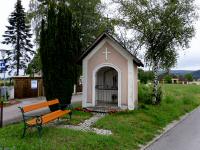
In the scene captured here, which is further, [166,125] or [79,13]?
[79,13]

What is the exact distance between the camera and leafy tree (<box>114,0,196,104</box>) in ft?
62.6

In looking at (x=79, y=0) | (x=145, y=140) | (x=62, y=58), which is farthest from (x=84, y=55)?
(x=79, y=0)

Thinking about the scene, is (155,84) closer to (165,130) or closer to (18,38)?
(165,130)

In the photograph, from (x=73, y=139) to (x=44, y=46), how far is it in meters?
7.26

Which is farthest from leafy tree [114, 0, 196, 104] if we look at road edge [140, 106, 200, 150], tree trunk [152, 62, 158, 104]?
road edge [140, 106, 200, 150]

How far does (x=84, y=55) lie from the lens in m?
17.0

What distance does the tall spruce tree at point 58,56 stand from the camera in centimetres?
1551

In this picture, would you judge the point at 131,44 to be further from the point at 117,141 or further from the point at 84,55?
the point at 117,141

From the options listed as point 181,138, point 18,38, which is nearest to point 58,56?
point 181,138

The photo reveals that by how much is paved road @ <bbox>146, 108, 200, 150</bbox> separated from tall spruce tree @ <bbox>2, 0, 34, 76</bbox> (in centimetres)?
3250

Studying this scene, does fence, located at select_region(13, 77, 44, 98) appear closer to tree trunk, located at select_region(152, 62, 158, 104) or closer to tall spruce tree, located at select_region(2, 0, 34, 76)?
tree trunk, located at select_region(152, 62, 158, 104)

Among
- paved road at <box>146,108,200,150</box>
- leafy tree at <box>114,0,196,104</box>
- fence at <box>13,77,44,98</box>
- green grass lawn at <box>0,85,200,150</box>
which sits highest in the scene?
leafy tree at <box>114,0,196,104</box>

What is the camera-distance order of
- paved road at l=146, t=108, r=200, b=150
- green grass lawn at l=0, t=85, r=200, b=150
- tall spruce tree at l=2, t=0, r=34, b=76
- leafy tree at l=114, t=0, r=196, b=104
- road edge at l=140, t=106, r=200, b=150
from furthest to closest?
1. tall spruce tree at l=2, t=0, r=34, b=76
2. leafy tree at l=114, t=0, r=196, b=104
3. road edge at l=140, t=106, r=200, b=150
4. paved road at l=146, t=108, r=200, b=150
5. green grass lawn at l=0, t=85, r=200, b=150

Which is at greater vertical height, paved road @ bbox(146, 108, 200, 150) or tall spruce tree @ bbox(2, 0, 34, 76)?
tall spruce tree @ bbox(2, 0, 34, 76)
